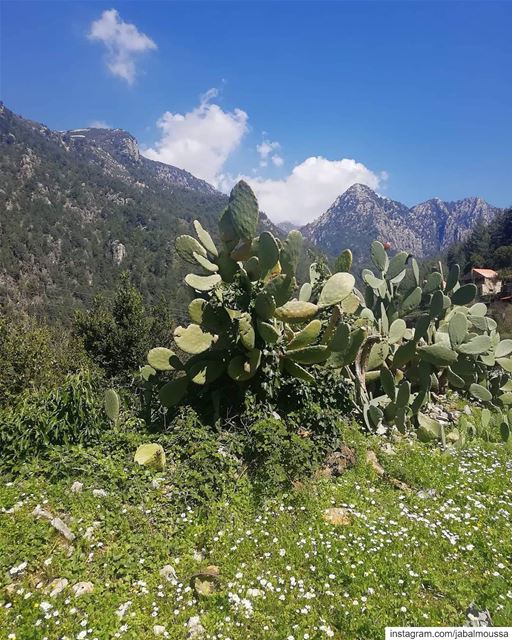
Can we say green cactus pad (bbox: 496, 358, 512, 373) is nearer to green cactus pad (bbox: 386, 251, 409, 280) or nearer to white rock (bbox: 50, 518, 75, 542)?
green cactus pad (bbox: 386, 251, 409, 280)

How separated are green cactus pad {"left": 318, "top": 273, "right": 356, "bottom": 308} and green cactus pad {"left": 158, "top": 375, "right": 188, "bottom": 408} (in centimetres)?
165

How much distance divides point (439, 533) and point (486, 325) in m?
3.96

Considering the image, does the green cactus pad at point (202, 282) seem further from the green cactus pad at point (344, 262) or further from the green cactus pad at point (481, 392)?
the green cactus pad at point (481, 392)

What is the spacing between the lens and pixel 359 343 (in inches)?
178

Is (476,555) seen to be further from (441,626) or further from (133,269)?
(133,269)

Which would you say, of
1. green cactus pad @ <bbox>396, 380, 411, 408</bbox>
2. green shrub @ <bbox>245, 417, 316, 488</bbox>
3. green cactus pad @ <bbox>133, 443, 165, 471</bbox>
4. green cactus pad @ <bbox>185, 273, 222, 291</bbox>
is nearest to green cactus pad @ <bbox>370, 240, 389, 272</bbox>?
green cactus pad @ <bbox>396, 380, 411, 408</bbox>

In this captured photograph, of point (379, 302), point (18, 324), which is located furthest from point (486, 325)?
point (18, 324)

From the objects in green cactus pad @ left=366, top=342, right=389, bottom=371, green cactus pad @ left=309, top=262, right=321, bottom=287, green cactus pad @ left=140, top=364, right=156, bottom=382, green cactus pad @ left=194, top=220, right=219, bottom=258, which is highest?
green cactus pad @ left=194, top=220, right=219, bottom=258

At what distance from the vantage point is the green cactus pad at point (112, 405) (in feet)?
14.2

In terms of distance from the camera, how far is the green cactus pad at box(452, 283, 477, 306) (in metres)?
6.17

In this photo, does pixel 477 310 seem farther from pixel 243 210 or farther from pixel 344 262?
pixel 243 210

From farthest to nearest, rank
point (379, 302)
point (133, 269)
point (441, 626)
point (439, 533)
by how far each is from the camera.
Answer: point (133, 269), point (379, 302), point (439, 533), point (441, 626)

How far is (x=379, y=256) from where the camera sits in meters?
6.28

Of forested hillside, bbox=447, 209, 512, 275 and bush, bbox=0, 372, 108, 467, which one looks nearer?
bush, bbox=0, 372, 108, 467
